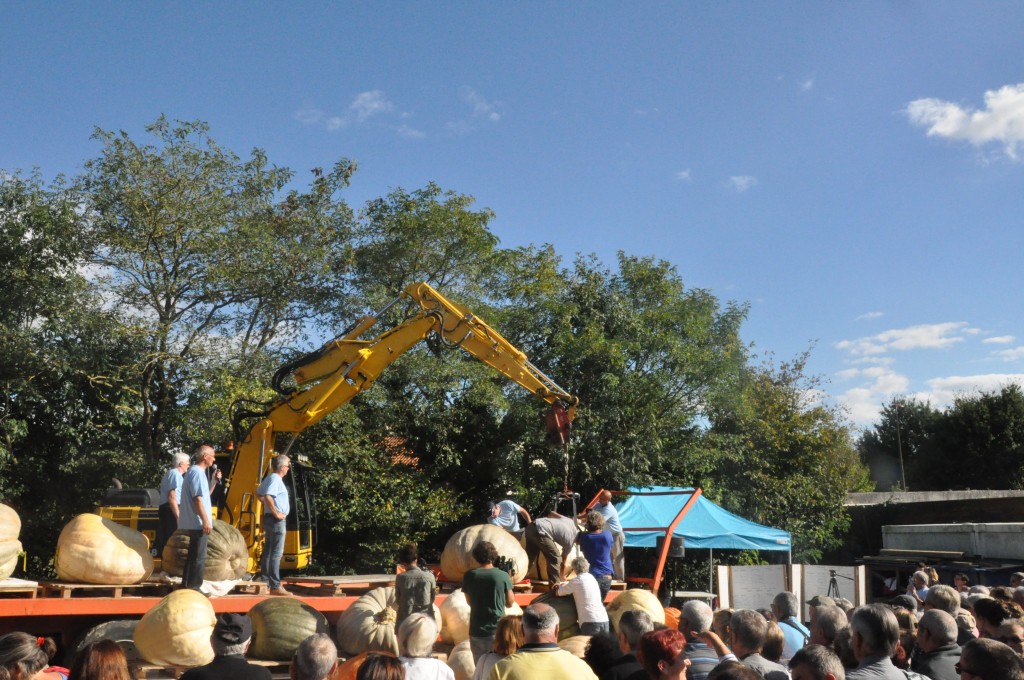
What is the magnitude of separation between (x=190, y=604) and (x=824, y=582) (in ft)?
36.1

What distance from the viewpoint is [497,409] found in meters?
22.2

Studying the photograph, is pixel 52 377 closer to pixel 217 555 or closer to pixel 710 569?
pixel 217 555

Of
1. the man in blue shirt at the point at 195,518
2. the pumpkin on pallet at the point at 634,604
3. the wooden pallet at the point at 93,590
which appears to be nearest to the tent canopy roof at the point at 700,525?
the pumpkin on pallet at the point at 634,604

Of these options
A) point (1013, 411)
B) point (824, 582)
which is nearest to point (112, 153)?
point (824, 582)

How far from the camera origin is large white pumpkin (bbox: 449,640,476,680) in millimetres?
8141

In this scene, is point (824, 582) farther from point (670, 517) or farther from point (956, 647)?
point (956, 647)

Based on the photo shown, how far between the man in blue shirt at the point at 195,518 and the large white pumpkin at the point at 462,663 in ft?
9.88

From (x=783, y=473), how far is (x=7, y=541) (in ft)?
74.1

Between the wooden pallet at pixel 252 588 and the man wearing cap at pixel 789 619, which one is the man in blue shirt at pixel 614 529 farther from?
the man wearing cap at pixel 789 619

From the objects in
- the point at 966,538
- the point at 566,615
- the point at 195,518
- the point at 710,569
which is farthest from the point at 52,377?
the point at 966,538

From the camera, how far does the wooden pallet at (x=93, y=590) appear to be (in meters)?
8.91

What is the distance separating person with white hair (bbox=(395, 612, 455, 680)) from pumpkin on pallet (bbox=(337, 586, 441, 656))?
3.09 meters

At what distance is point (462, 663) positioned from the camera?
324 inches

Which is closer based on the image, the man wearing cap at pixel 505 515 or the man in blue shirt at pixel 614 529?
the man in blue shirt at pixel 614 529
